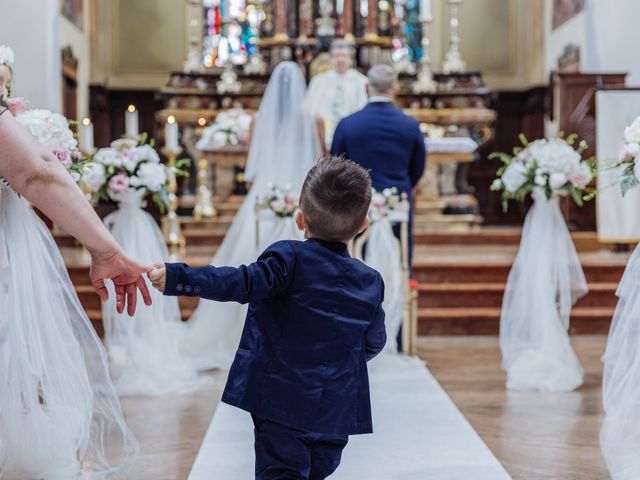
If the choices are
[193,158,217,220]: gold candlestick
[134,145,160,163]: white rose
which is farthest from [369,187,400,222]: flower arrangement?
[193,158,217,220]: gold candlestick

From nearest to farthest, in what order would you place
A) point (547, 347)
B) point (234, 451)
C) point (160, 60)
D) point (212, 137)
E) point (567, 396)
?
point (234, 451), point (567, 396), point (547, 347), point (212, 137), point (160, 60)

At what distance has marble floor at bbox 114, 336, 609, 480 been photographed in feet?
13.8

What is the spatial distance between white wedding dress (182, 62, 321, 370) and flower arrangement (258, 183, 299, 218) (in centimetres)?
16

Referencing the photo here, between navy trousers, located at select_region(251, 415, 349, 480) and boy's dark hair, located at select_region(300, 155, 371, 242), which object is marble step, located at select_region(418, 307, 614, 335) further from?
boy's dark hair, located at select_region(300, 155, 371, 242)

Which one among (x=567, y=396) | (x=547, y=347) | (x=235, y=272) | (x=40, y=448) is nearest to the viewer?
(x=235, y=272)

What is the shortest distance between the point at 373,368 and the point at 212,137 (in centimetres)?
507

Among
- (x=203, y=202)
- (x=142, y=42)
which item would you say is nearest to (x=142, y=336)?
(x=203, y=202)

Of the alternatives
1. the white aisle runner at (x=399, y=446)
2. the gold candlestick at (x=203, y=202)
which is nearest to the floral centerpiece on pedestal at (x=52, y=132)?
the white aisle runner at (x=399, y=446)

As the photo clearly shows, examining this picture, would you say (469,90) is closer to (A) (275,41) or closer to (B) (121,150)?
(A) (275,41)

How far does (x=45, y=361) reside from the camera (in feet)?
11.9

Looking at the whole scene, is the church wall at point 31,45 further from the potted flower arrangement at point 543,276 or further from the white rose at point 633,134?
the white rose at point 633,134

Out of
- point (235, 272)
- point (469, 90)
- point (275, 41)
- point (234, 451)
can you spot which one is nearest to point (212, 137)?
point (275, 41)

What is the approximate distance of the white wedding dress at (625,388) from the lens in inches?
145

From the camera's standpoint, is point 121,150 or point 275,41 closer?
point 121,150
